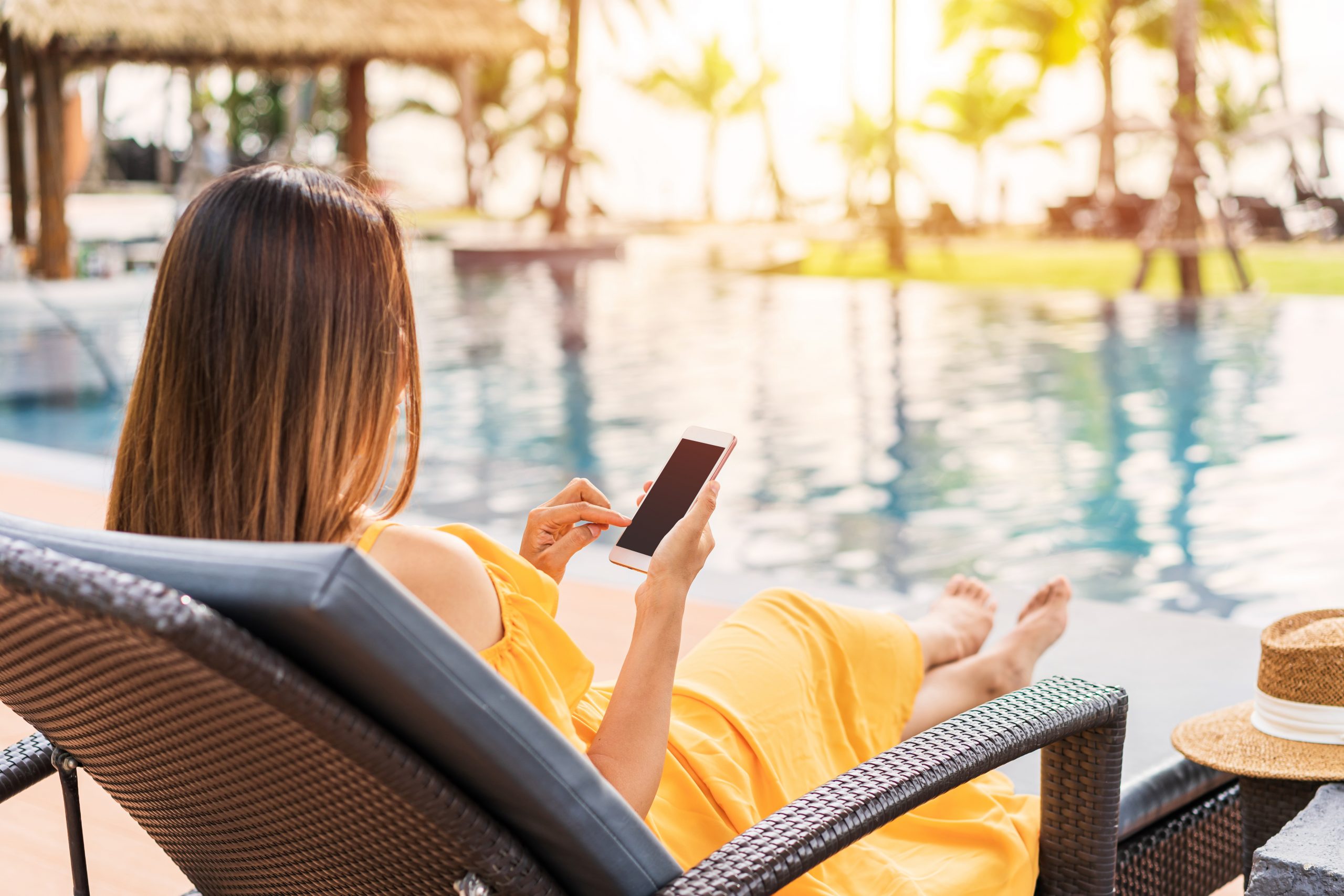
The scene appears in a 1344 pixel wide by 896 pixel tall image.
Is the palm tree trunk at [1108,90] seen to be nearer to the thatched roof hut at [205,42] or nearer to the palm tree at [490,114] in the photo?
the palm tree at [490,114]

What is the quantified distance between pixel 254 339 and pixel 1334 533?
4.43 meters

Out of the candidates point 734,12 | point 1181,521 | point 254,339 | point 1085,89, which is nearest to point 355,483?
point 254,339

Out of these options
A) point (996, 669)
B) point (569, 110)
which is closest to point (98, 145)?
point (569, 110)

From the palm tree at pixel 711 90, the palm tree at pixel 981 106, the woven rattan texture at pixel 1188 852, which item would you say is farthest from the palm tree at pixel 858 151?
the woven rattan texture at pixel 1188 852

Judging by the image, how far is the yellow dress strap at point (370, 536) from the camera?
1.10 m

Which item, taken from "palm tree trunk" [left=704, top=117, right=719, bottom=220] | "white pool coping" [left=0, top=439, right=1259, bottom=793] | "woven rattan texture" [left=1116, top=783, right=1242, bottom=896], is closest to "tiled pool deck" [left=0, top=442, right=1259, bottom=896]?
"white pool coping" [left=0, top=439, right=1259, bottom=793]

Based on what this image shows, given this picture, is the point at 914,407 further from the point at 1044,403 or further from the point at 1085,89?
the point at 1085,89

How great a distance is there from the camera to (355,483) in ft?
3.56

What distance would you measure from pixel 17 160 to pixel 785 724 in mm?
12608

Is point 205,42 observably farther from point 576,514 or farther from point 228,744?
point 228,744

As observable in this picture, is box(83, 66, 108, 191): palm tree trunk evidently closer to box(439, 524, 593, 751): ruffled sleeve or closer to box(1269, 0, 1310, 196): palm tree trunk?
box(1269, 0, 1310, 196): palm tree trunk

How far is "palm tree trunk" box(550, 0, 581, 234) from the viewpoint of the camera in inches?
636

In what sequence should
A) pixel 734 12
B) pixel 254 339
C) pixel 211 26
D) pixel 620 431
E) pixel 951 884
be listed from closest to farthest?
pixel 254 339 → pixel 951 884 → pixel 620 431 → pixel 211 26 → pixel 734 12

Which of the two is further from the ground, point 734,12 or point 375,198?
point 734,12
